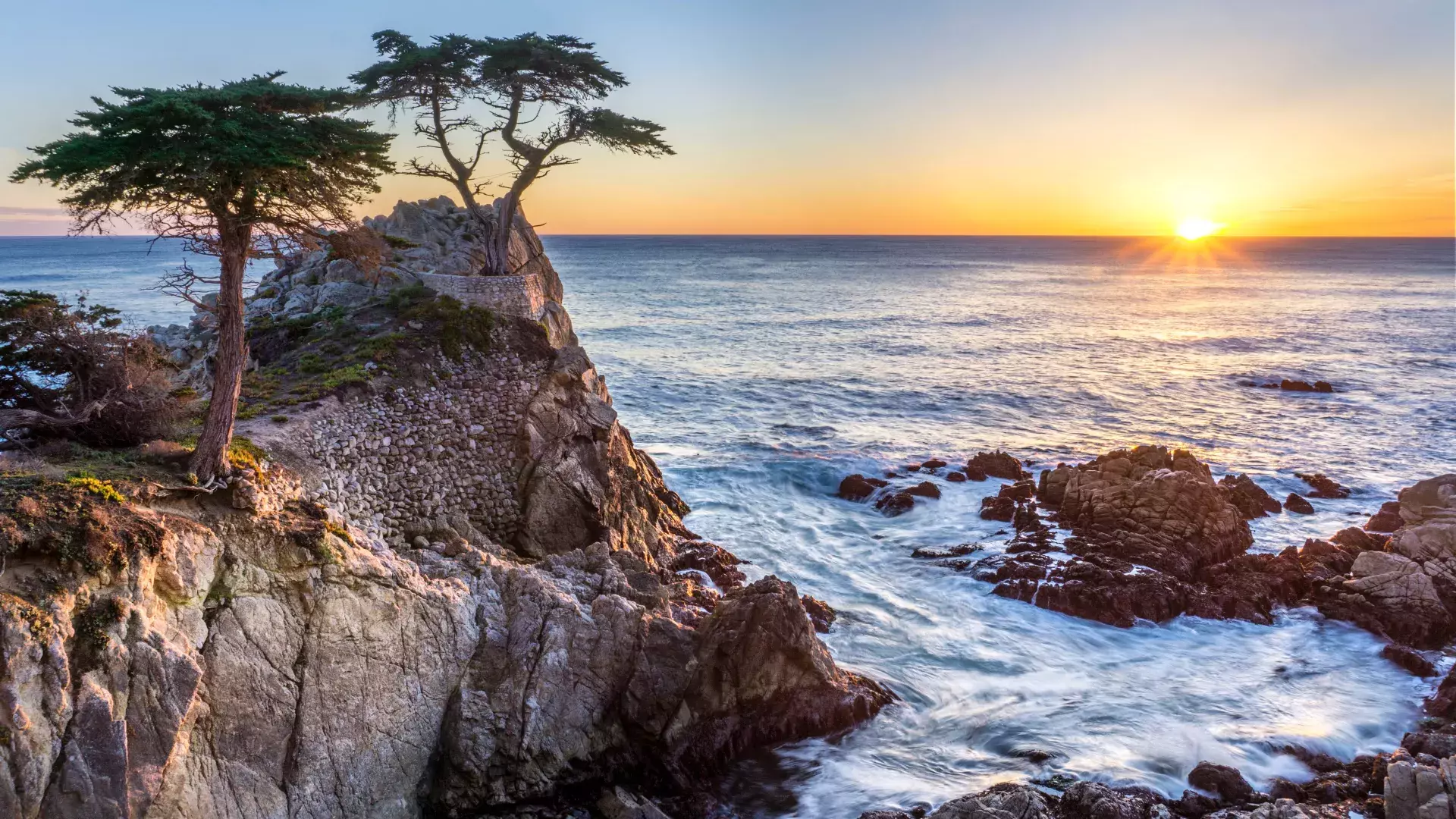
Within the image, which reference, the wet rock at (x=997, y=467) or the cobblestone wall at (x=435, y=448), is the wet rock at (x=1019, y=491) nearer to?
the wet rock at (x=997, y=467)

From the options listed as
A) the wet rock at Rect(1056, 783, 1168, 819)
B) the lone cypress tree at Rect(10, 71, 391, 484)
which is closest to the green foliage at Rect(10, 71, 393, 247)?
the lone cypress tree at Rect(10, 71, 391, 484)

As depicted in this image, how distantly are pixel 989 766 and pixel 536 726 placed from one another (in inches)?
347

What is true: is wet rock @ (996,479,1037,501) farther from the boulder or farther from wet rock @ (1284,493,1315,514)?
the boulder

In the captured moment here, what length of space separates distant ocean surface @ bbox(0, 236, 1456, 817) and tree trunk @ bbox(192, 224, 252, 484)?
35.8 ft

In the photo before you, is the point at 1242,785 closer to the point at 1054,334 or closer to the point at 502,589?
the point at 502,589

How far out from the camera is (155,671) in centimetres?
1216

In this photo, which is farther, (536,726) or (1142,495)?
(1142,495)

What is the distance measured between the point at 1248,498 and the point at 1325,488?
469cm

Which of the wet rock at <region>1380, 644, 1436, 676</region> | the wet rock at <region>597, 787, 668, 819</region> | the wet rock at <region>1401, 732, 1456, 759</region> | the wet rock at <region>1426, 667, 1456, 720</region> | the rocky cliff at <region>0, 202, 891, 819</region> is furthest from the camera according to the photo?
the wet rock at <region>1380, 644, 1436, 676</region>

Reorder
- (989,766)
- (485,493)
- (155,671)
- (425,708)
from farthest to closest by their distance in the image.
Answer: (485,493), (989,766), (425,708), (155,671)

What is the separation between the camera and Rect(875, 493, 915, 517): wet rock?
32.0 m

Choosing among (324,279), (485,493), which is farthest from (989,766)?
(324,279)

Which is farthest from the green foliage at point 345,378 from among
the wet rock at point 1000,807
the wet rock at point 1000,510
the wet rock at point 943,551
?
the wet rock at point 1000,510

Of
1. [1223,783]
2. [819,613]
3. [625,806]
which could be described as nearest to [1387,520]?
[1223,783]
